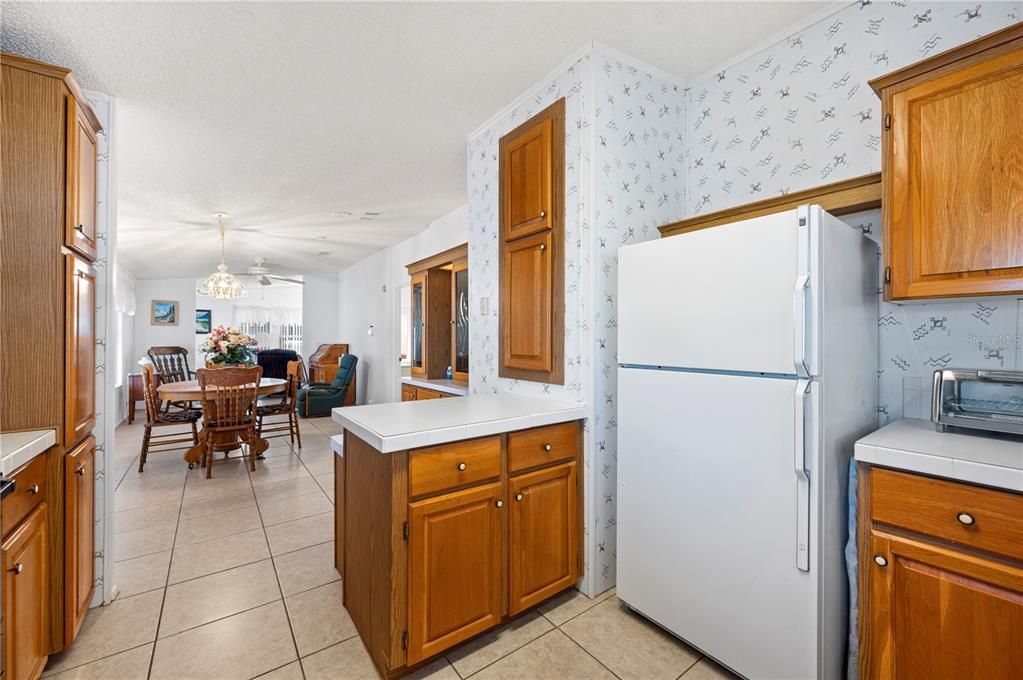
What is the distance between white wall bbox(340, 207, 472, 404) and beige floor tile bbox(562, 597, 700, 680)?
3.73 meters

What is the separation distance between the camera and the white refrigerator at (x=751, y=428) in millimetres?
1372

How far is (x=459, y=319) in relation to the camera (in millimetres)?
4281

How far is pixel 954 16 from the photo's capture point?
159 cm

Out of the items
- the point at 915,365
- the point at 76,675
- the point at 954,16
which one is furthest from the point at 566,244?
the point at 76,675

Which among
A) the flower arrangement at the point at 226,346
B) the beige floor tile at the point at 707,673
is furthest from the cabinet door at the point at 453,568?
the flower arrangement at the point at 226,346

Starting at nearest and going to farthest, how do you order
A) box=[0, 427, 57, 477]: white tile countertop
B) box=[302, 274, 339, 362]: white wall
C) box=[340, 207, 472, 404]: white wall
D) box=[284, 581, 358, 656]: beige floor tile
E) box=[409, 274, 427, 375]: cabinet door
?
1. box=[0, 427, 57, 477]: white tile countertop
2. box=[284, 581, 358, 656]: beige floor tile
3. box=[409, 274, 427, 375]: cabinet door
4. box=[340, 207, 472, 404]: white wall
5. box=[302, 274, 339, 362]: white wall

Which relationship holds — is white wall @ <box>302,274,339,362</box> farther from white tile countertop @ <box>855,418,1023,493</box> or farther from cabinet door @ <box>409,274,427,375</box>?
white tile countertop @ <box>855,418,1023,493</box>

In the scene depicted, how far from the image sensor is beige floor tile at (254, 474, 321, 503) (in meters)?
3.47

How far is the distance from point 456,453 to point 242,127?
2563mm

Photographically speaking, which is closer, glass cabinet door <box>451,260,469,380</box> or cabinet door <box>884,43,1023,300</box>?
cabinet door <box>884,43,1023,300</box>

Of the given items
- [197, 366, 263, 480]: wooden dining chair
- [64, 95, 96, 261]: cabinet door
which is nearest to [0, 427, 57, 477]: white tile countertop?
[64, 95, 96, 261]: cabinet door

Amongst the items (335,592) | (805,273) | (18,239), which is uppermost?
(18,239)

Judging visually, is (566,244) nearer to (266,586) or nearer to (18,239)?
(18,239)

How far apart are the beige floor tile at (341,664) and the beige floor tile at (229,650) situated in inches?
3.8
